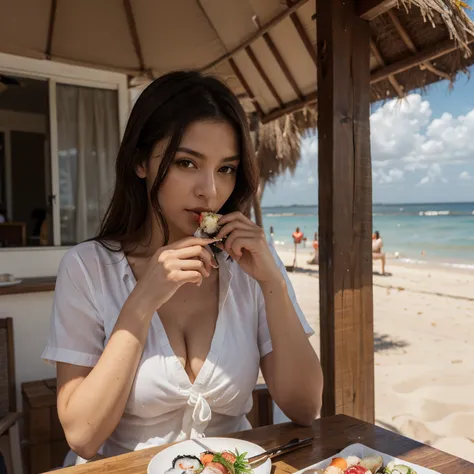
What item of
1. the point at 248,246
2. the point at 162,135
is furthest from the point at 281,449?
the point at 162,135

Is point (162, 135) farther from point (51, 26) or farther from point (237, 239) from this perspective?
point (51, 26)

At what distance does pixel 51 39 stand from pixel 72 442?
3401mm

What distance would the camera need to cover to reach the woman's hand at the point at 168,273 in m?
1.32

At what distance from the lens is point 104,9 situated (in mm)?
3504

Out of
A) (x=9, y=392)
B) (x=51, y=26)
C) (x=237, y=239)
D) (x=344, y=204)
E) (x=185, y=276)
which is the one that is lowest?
(x=9, y=392)

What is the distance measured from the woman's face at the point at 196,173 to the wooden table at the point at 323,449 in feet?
2.22

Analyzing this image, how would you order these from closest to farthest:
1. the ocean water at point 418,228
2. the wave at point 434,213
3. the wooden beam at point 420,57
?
the wooden beam at point 420,57 < the ocean water at point 418,228 < the wave at point 434,213

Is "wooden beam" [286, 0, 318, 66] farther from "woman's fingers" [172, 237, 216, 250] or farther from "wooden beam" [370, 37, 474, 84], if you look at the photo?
"woman's fingers" [172, 237, 216, 250]

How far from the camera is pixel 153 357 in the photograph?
4.56ft

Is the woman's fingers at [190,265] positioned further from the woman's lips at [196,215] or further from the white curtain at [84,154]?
the white curtain at [84,154]

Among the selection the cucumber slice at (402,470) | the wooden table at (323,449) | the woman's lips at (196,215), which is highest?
the woman's lips at (196,215)

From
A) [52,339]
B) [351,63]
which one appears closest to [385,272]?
[351,63]

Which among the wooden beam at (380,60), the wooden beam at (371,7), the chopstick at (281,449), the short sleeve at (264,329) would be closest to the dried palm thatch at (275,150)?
the wooden beam at (380,60)

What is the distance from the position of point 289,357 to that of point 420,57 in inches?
81.2
